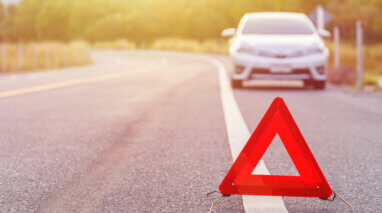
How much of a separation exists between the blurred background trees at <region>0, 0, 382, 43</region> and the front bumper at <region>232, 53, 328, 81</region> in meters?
41.9

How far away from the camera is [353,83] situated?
42.8 ft

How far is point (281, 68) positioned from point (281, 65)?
0.19 feet

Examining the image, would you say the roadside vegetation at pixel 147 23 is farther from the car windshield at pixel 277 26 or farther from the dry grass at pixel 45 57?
the car windshield at pixel 277 26

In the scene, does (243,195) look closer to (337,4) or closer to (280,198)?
(280,198)

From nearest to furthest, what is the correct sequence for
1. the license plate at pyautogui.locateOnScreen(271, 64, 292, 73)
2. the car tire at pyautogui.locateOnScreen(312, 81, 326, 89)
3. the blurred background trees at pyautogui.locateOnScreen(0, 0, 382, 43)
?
the license plate at pyautogui.locateOnScreen(271, 64, 292, 73)
the car tire at pyautogui.locateOnScreen(312, 81, 326, 89)
the blurred background trees at pyautogui.locateOnScreen(0, 0, 382, 43)

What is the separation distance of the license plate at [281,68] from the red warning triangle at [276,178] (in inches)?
297

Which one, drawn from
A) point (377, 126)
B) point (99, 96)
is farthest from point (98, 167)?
point (99, 96)

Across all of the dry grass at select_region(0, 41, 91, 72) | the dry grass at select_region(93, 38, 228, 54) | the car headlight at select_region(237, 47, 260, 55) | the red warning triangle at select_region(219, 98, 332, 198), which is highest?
the red warning triangle at select_region(219, 98, 332, 198)

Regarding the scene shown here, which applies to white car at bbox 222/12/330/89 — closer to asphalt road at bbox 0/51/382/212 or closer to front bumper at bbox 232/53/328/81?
front bumper at bbox 232/53/328/81

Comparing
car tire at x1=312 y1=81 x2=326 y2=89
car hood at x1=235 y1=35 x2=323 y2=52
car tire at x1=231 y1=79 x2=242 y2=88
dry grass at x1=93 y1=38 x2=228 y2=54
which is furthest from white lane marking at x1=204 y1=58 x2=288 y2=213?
dry grass at x1=93 y1=38 x2=228 y2=54

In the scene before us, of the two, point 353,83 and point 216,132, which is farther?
point 353,83

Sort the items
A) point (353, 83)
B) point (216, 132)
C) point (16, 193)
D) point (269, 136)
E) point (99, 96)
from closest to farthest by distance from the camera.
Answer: point (269, 136) → point (16, 193) → point (216, 132) → point (99, 96) → point (353, 83)

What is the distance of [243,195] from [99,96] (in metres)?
6.70

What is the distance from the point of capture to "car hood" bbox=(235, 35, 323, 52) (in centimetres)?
1038
